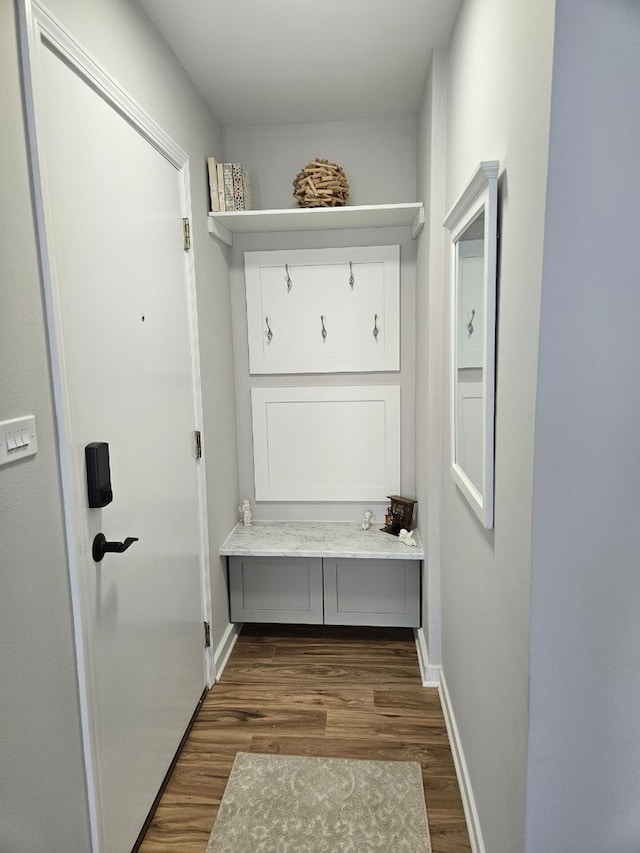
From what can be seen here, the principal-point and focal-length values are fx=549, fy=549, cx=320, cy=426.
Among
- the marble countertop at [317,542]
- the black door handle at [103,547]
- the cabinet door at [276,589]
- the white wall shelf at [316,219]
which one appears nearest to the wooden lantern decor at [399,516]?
the marble countertop at [317,542]

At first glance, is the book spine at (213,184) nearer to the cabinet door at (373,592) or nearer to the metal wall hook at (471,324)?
the metal wall hook at (471,324)

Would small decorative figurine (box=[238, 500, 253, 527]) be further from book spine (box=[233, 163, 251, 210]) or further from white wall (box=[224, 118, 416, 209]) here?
white wall (box=[224, 118, 416, 209])

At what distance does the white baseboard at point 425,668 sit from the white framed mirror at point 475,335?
1029 millimetres

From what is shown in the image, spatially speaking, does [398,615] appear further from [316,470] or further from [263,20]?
[263,20]

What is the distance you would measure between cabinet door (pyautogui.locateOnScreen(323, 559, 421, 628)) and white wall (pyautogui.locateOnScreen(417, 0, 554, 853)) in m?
0.86

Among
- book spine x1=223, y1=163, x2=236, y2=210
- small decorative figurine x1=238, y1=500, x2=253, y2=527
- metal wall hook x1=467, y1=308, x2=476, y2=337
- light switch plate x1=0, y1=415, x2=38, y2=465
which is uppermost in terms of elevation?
book spine x1=223, y1=163, x2=236, y2=210

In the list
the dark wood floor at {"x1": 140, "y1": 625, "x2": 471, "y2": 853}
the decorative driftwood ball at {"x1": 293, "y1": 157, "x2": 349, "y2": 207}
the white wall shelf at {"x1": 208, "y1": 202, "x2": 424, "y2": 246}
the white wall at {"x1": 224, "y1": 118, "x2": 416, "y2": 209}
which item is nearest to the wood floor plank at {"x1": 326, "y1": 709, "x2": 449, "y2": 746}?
the dark wood floor at {"x1": 140, "y1": 625, "x2": 471, "y2": 853}

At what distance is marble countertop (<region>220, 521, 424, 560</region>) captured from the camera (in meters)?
2.58

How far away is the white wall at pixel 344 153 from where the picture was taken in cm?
271

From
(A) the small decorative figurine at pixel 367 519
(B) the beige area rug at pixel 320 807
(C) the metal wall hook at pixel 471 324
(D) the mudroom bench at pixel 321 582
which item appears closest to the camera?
(C) the metal wall hook at pixel 471 324

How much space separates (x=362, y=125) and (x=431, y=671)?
260cm

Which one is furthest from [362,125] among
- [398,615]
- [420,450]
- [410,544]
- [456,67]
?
[398,615]

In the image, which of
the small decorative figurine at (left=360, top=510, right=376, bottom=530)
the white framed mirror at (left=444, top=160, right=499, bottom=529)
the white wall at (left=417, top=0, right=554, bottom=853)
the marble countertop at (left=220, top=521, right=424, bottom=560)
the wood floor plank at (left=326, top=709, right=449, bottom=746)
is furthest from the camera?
the small decorative figurine at (left=360, top=510, right=376, bottom=530)

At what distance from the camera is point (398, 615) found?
9.03 feet
